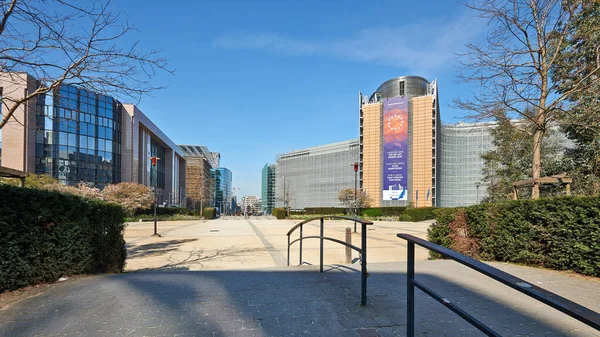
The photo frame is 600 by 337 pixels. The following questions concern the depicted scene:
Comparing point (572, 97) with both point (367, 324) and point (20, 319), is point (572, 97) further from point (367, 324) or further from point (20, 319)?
point (20, 319)

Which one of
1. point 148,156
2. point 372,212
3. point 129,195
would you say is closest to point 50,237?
point 129,195

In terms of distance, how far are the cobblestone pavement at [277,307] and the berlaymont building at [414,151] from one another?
53.6 meters

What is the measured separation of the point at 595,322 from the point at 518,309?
3.01 metres

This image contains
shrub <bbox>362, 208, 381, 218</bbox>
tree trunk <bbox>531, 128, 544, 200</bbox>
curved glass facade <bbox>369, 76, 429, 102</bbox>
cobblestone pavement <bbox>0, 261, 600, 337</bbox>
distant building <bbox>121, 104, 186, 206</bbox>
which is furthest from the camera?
curved glass facade <bbox>369, 76, 429, 102</bbox>

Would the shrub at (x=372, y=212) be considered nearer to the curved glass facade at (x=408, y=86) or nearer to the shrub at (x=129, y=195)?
the shrub at (x=129, y=195)

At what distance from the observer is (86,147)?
4209 centimetres

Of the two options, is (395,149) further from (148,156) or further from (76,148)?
(76,148)

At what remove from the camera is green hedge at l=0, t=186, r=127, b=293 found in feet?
12.8

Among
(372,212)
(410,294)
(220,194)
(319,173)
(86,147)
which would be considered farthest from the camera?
(220,194)

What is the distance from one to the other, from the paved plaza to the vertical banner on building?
196 feet

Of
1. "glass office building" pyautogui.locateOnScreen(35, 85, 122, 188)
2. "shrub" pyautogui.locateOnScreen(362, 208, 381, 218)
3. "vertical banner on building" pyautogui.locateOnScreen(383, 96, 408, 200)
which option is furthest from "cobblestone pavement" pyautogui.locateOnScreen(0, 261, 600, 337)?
"vertical banner on building" pyautogui.locateOnScreen(383, 96, 408, 200)

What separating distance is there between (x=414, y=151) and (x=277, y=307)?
65.4 m

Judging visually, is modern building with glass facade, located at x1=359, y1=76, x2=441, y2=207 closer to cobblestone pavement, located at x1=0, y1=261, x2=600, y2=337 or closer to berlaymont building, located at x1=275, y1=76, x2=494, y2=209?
berlaymont building, located at x1=275, y1=76, x2=494, y2=209

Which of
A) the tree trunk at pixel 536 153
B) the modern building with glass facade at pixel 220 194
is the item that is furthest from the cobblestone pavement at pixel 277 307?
the modern building with glass facade at pixel 220 194
